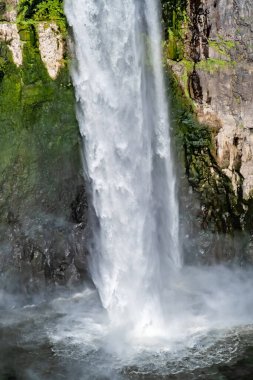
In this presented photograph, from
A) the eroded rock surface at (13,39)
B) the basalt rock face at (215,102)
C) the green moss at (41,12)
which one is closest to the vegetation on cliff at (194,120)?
the basalt rock face at (215,102)

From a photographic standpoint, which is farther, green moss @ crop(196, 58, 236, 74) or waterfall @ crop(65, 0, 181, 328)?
green moss @ crop(196, 58, 236, 74)

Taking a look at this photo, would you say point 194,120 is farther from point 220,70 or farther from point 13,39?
point 13,39

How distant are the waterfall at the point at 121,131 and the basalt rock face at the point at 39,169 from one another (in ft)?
1.91

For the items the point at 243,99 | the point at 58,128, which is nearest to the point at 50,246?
the point at 58,128

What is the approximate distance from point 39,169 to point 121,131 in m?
2.35

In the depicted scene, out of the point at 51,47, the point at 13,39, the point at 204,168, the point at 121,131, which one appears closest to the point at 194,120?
the point at 204,168

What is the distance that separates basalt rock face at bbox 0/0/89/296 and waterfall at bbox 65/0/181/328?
0.58m

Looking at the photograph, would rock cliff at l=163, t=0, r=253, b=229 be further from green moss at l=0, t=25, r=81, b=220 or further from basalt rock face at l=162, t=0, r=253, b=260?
green moss at l=0, t=25, r=81, b=220

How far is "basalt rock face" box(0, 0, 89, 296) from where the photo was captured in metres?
13.5

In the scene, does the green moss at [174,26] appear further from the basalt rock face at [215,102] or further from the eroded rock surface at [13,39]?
the eroded rock surface at [13,39]

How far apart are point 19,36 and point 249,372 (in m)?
8.71

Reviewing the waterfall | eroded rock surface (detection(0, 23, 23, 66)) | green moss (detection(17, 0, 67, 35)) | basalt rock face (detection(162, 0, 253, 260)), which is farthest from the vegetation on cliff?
eroded rock surface (detection(0, 23, 23, 66))

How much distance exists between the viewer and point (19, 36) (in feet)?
43.8

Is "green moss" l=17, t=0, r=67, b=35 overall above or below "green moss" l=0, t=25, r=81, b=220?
above
